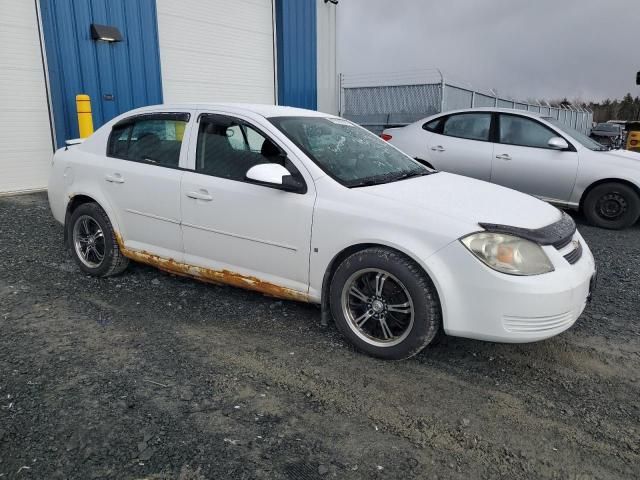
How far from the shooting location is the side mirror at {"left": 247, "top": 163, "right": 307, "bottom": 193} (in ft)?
11.1

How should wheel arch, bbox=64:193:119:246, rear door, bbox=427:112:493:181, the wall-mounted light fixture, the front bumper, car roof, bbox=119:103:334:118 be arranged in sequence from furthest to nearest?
the wall-mounted light fixture < rear door, bbox=427:112:493:181 < wheel arch, bbox=64:193:119:246 < car roof, bbox=119:103:334:118 < the front bumper

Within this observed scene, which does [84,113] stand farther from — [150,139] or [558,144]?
[558,144]

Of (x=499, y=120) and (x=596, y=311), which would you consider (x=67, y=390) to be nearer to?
(x=596, y=311)

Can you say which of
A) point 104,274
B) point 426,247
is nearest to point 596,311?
point 426,247

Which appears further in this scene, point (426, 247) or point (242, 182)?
point (242, 182)

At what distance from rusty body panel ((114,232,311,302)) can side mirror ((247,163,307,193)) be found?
27.2 inches

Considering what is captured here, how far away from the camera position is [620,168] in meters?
6.77

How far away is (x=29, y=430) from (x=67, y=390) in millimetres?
367

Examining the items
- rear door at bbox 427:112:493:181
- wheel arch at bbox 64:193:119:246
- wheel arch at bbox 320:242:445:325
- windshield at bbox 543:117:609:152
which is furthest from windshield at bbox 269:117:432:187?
windshield at bbox 543:117:609:152

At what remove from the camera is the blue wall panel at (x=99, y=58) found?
8.82 metres

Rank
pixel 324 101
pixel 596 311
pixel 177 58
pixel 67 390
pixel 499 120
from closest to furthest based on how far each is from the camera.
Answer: pixel 67 390
pixel 596 311
pixel 499 120
pixel 177 58
pixel 324 101

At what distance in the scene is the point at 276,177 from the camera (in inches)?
134

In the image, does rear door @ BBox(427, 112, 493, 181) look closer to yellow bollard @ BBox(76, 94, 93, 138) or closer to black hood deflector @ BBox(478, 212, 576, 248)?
black hood deflector @ BBox(478, 212, 576, 248)

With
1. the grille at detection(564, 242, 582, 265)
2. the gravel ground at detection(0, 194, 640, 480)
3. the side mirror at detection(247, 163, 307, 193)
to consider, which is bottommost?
the gravel ground at detection(0, 194, 640, 480)
